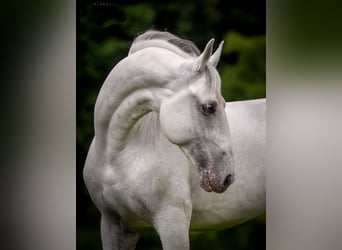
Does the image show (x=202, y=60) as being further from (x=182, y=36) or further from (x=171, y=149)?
(x=171, y=149)

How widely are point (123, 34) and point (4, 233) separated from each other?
1010 mm

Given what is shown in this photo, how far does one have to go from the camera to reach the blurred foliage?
2396mm

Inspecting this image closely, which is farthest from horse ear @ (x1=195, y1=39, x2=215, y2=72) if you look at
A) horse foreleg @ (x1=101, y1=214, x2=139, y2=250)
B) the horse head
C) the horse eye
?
horse foreleg @ (x1=101, y1=214, x2=139, y2=250)

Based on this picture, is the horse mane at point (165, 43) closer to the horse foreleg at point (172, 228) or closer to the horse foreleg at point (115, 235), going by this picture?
the horse foreleg at point (172, 228)

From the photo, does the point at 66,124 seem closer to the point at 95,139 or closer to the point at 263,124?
the point at 95,139

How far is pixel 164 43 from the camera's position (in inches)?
91.9

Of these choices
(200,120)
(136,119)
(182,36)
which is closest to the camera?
(200,120)

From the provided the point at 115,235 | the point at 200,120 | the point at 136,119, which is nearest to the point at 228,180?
the point at 200,120

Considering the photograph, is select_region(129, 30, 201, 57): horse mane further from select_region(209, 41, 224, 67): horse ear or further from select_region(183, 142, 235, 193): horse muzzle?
select_region(183, 142, 235, 193): horse muzzle

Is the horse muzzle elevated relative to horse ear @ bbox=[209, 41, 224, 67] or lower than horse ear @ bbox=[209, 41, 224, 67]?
lower

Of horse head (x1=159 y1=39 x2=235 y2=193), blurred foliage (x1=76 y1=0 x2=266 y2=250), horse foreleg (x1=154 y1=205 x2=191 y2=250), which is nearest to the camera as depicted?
horse head (x1=159 y1=39 x2=235 y2=193)

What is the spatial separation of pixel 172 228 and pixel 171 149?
0.96 ft

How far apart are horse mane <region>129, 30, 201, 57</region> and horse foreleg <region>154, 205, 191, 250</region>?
0.59 meters

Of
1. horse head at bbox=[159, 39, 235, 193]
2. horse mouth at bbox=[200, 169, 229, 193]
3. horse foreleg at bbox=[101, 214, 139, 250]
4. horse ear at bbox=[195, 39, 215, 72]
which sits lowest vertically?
horse foreleg at bbox=[101, 214, 139, 250]
